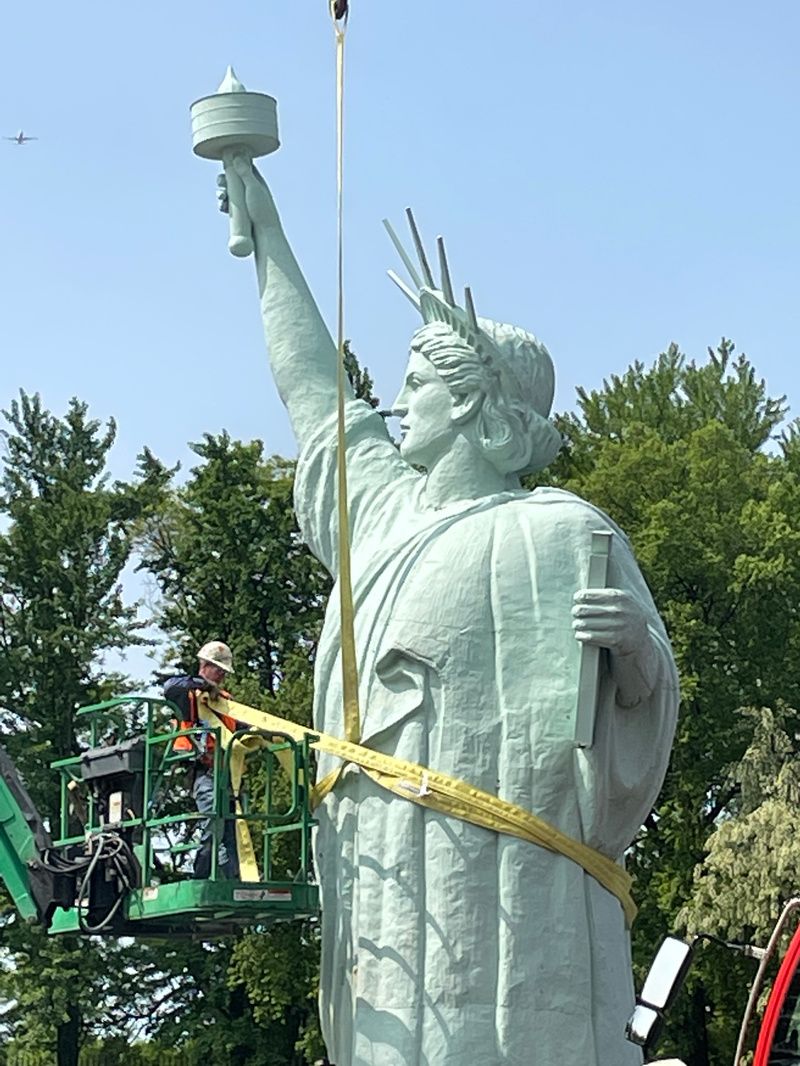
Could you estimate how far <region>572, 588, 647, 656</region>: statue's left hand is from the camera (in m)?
10.1

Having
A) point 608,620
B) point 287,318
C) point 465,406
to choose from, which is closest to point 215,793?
point 608,620

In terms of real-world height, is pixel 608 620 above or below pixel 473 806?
above

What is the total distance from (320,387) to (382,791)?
240cm

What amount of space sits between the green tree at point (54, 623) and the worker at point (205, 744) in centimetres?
1694

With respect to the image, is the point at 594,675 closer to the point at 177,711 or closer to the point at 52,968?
the point at 177,711

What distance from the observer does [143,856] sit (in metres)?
10.9

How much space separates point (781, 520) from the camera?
2859 cm

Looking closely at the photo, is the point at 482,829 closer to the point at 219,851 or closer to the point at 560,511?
the point at 219,851

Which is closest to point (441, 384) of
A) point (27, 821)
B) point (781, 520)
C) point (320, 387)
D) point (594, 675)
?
point (320, 387)

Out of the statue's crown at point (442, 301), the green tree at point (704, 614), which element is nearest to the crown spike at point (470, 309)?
the statue's crown at point (442, 301)

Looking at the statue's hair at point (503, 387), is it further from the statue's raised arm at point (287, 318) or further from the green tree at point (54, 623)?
the green tree at point (54, 623)

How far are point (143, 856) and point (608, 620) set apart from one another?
2595 mm

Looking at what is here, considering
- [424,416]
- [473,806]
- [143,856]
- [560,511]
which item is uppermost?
[424,416]

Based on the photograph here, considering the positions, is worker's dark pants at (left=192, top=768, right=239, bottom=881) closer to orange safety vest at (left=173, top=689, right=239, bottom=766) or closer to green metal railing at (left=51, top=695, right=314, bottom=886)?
green metal railing at (left=51, top=695, right=314, bottom=886)
